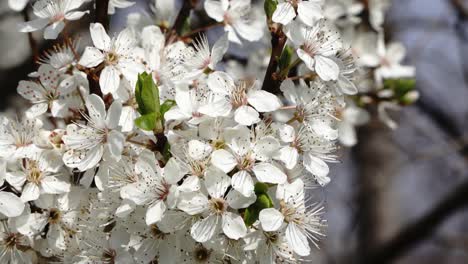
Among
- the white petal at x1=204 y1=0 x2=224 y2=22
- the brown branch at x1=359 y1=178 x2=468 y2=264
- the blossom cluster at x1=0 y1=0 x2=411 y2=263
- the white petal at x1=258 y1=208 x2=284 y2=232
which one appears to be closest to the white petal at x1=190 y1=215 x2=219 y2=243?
the blossom cluster at x1=0 y1=0 x2=411 y2=263

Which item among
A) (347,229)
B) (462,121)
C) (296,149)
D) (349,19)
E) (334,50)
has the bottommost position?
(347,229)

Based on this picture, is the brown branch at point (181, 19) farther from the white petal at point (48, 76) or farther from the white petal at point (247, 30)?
the white petal at point (48, 76)

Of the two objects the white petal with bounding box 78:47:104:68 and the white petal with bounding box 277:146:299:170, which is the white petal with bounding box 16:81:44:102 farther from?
the white petal with bounding box 277:146:299:170

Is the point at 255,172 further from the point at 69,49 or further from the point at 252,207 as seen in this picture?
the point at 69,49

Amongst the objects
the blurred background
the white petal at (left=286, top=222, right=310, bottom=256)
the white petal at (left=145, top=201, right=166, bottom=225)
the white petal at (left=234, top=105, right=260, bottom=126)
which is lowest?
the blurred background

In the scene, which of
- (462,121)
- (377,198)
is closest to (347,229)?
(377,198)

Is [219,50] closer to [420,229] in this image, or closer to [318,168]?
[318,168]
